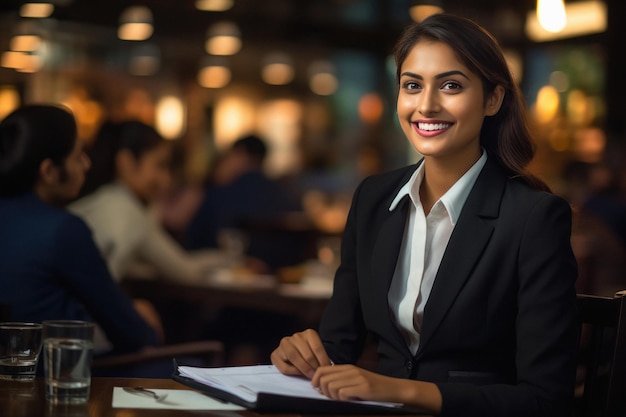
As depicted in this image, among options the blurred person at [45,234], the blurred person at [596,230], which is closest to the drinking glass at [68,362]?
the blurred person at [45,234]

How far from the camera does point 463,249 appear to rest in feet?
6.08

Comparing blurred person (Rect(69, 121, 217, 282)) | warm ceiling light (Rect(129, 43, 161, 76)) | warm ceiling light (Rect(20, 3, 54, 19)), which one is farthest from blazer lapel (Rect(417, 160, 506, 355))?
warm ceiling light (Rect(129, 43, 161, 76))

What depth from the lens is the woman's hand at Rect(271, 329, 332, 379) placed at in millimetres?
1749

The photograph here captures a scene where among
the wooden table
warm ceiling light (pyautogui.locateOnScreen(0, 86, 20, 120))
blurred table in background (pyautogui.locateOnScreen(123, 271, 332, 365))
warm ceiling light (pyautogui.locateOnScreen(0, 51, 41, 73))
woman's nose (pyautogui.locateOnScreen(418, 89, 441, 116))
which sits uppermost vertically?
warm ceiling light (pyautogui.locateOnScreen(0, 51, 41, 73))

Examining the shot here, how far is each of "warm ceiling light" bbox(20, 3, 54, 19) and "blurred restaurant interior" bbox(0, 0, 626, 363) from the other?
1.0 inches

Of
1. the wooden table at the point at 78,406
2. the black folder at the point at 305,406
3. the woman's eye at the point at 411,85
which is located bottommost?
the wooden table at the point at 78,406

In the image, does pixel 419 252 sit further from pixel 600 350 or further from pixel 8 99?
pixel 8 99

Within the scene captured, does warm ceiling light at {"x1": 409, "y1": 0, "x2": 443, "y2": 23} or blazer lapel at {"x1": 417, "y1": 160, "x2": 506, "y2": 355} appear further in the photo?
warm ceiling light at {"x1": 409, "y1": 0, "x2": 443, "y2": 23}

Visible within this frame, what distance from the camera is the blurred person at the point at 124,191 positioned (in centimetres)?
425

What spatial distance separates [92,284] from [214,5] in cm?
962

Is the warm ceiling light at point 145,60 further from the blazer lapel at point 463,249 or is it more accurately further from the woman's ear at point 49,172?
the blazer lapel at point 463,249

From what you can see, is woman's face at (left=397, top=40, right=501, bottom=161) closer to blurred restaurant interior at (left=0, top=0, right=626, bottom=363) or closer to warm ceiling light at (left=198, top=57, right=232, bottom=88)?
blurred restaurant interior at (left=0, top=0, right=626, bottom=363)

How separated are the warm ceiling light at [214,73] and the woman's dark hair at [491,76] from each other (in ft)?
37.5

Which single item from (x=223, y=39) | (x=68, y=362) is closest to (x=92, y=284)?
(x=68, y=362)
